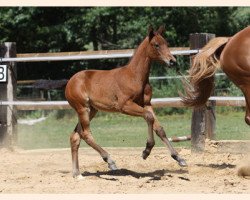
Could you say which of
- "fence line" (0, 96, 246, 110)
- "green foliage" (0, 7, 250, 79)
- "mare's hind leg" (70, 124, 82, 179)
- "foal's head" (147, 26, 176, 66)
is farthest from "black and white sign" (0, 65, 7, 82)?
"green foliage" (0, 7, 250, 79)

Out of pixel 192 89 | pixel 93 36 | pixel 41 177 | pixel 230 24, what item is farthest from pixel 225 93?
pixel 41 177

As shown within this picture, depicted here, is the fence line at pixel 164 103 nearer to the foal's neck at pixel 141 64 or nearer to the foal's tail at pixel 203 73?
the foal's tail at pixel 203 73

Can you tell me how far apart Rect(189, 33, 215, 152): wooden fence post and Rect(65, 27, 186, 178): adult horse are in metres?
1.99

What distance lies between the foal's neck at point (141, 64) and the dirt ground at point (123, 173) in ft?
4.09

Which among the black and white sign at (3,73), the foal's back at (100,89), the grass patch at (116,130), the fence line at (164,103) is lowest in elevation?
the grass patch at (116,130)

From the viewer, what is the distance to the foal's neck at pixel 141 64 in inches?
285

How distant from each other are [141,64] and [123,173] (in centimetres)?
141

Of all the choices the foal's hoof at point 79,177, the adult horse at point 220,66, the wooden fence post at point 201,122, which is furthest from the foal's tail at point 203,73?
the foal's hoof at point 79,177

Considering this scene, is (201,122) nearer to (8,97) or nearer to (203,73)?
(203,73)

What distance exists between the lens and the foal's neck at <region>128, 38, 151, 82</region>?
7.23 metres

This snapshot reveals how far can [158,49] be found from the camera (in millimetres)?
7109

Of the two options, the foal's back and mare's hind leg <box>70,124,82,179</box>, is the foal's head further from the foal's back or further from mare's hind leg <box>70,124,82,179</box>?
mare's hind leg <box>70,124,82,179</box>

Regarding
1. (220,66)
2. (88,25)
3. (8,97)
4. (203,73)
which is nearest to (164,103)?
(203,73)

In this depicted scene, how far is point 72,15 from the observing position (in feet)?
73.4
